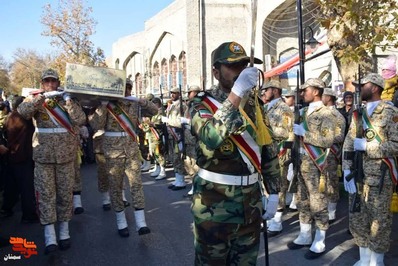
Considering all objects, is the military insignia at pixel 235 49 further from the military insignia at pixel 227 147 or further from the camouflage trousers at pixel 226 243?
the camouflage trousers at pixel 226 243

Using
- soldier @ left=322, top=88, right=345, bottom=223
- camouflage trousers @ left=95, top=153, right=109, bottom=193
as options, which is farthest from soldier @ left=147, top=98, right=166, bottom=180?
soldier @ left=322, top=88, right=345, bottom=223

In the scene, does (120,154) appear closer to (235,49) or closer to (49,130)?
(49,130)

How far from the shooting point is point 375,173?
3.98m

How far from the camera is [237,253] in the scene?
2.75 meters

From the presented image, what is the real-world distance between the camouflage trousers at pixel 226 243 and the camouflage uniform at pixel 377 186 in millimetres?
1790

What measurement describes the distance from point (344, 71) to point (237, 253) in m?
7.36

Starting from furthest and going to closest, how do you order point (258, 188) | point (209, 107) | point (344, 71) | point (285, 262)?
point (344, 71)
point (285, 262)
point (258, 188)
point (209, 107)

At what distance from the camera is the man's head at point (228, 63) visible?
8.53 ft

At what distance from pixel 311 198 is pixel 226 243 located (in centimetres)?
235

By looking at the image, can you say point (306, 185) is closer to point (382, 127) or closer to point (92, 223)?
point (382, 127)

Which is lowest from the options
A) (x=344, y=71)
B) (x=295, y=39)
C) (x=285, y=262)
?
(x=285, y=262)

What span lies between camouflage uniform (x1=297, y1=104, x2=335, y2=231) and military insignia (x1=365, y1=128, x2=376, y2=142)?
2.45ft

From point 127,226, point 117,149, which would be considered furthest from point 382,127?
point 127,226

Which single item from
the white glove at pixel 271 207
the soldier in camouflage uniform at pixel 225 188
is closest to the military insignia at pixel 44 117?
the soldier in camouflage uniform at pixel 225 188
